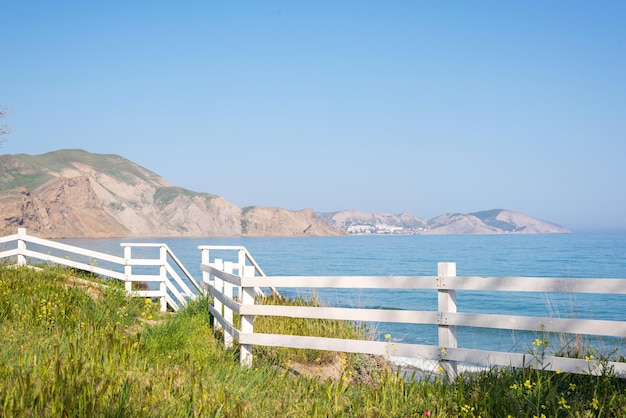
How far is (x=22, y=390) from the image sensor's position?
4.52m

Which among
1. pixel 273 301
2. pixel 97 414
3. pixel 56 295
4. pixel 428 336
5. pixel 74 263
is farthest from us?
pixel 428 336

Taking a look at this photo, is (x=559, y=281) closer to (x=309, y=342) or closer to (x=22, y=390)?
(x=309, y=342)

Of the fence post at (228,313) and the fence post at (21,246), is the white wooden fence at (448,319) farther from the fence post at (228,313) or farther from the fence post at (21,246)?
the fence post at (21,246)

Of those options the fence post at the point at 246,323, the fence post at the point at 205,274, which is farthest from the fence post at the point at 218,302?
the fence post at the point at 246,323

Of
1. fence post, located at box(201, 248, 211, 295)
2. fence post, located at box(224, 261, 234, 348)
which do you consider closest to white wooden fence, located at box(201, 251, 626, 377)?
fence post, located at box(224, 261, 234, 348)

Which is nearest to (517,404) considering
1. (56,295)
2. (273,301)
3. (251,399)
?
(251,399)

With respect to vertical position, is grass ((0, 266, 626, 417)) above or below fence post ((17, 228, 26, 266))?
below

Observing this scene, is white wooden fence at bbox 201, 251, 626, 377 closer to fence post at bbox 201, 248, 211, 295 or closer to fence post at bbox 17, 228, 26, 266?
fence post at bbox 201, 248, 211, 295

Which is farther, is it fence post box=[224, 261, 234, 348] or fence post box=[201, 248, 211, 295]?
fence post box=[201, 248, 211, 295]

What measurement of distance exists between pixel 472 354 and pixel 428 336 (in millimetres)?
16964

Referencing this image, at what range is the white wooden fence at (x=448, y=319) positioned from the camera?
6.49 metres

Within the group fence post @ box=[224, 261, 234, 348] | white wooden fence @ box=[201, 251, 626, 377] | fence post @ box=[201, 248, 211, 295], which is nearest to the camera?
white wooden fence @ box=[201, 251, 626, 377]

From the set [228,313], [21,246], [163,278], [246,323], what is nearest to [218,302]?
[228,313]

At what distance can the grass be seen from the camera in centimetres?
470
